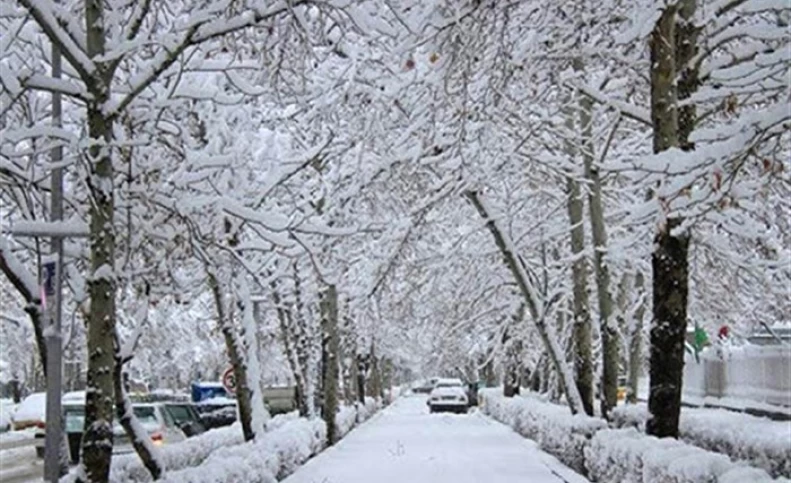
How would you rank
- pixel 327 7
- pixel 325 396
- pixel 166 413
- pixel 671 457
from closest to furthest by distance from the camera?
pixel 327 7
pixel 671 457
pixel 166 413
pixel 325 396

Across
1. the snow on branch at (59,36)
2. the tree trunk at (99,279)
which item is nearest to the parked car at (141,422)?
the tree trunk at (99,279)

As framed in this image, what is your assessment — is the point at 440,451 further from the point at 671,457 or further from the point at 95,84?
the point at 95,84

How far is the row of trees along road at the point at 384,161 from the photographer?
884cm

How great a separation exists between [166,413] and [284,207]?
7.16m

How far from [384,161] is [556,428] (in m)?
7.01

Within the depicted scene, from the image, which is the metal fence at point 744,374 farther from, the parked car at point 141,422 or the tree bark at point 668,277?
the parked car at point 141,422

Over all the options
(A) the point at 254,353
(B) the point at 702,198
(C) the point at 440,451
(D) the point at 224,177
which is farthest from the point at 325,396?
(B) the point at 702,198

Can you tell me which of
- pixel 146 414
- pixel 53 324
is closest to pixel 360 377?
pixel 146 414

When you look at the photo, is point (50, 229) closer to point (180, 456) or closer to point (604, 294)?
point (180, 456)

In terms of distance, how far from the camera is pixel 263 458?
1440cm

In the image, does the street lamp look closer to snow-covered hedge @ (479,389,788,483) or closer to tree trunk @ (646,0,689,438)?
snow-covered hedge @ (479,389,788,483)

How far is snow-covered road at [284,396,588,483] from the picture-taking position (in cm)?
1759

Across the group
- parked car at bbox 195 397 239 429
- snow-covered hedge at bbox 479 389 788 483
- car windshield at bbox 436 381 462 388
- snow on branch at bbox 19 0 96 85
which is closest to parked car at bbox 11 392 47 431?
parked car at bbox 195 397 239 429

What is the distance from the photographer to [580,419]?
19.2 meters
